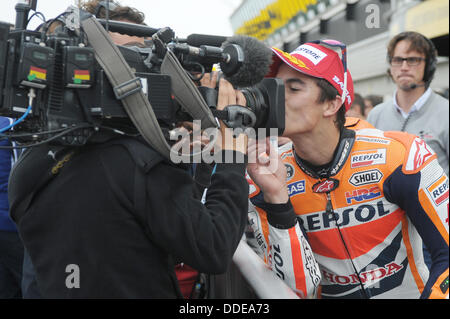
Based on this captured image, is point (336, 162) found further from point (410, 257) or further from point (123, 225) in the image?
point (123, 225)

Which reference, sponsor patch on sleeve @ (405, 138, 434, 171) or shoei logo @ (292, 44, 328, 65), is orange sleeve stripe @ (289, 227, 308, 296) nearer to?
sponsor patch on sleeve @ (405, 138, 434, 171)

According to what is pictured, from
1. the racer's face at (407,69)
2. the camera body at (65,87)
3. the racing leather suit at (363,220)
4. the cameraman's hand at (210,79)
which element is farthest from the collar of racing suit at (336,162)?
the racer's face at (407,69)

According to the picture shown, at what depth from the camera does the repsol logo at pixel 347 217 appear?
5.75ft

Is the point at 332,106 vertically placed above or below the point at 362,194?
above

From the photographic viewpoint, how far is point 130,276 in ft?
3.40

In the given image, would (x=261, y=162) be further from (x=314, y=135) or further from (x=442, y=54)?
(x=442, y=54)

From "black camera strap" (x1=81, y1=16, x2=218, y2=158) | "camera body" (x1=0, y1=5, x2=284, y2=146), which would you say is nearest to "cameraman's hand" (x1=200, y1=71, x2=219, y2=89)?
"camera body" (x1=0, y1=5, x2=284, y2=146)

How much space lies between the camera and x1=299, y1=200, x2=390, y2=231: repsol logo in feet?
5.75

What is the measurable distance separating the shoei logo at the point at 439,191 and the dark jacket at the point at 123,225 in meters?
0.96

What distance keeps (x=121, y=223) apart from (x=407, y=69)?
9.47 feet

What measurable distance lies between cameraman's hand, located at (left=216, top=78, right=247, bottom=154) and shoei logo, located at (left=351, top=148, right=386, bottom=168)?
79cm

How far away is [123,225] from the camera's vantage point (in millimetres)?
1012

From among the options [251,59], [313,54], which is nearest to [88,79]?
[251,59]

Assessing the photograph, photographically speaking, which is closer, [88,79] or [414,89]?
[88,79]
